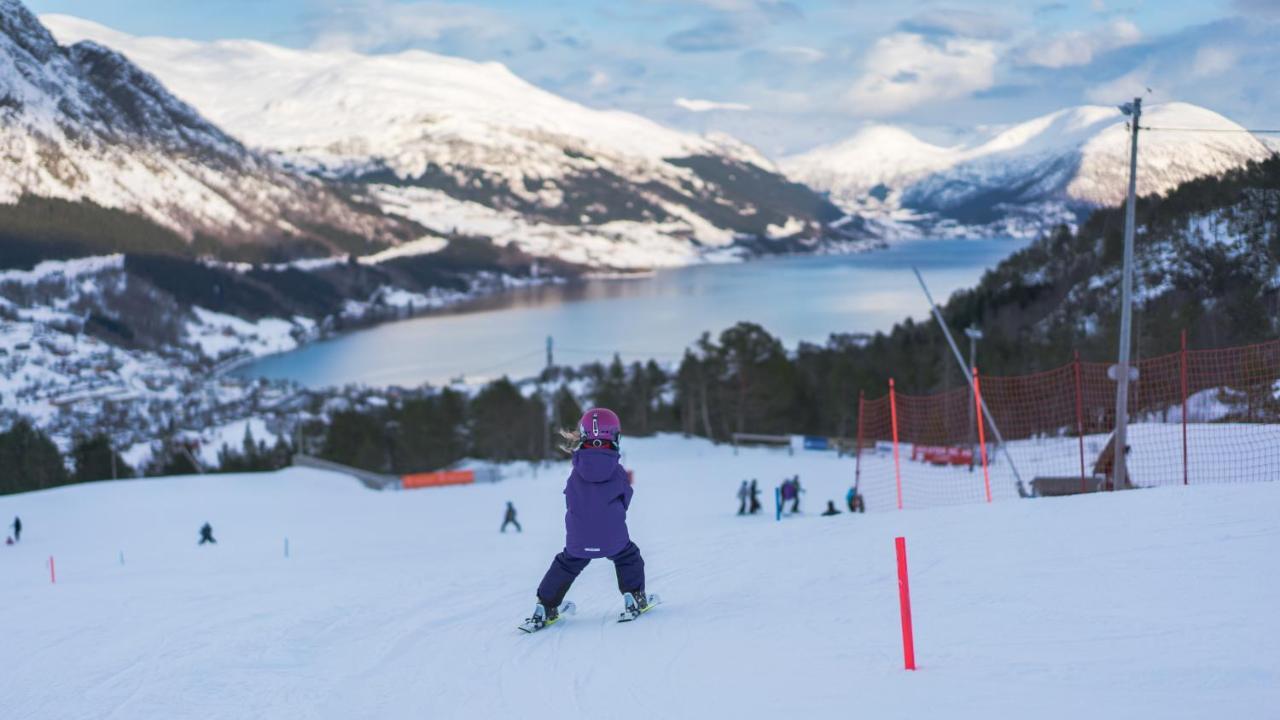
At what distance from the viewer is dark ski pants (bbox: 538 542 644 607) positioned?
695 cm

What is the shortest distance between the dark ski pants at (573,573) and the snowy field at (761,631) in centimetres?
28

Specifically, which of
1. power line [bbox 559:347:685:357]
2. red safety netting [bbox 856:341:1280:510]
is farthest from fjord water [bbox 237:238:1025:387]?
red safety netting [bbox 856:341:1280:510]

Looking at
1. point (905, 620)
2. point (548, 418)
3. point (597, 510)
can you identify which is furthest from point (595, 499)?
point (548, 418)

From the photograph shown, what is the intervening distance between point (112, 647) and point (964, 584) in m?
6.77

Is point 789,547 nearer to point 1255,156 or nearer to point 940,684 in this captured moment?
point 940,684

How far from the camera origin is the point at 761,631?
6469 millimetres

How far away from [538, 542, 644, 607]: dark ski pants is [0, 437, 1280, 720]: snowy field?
285mm

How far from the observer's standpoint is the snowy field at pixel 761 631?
4.95 metres

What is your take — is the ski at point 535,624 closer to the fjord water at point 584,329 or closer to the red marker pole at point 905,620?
the red marker pole at point 905,620

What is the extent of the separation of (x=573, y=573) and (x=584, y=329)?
455ft

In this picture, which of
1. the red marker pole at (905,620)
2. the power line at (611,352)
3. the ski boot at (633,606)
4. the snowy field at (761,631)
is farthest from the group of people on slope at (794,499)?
the power line at (611,352)

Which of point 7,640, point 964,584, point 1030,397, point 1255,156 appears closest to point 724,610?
point 964,584

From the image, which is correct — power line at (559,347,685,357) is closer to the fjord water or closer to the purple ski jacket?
the fjord water

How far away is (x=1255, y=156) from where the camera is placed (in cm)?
6994
